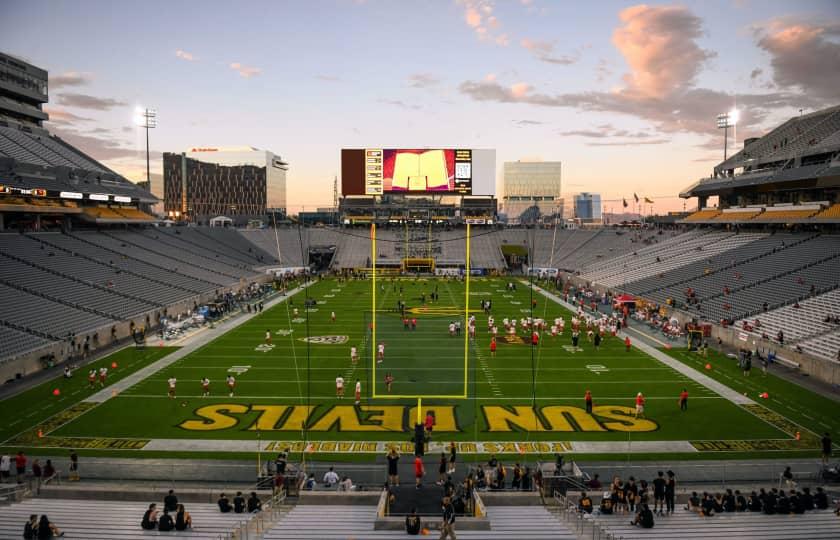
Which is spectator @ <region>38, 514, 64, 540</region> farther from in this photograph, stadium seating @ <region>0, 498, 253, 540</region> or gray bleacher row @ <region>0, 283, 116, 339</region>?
gray bleacher row @ <region>0, 283, 116, 339</region>

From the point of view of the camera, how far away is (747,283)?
95.7 ft

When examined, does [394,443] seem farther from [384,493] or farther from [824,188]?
[824,188]

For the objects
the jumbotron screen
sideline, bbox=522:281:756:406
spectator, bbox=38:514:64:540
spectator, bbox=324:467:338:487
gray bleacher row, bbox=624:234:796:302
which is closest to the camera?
spectator, bbox=38:514:64:540

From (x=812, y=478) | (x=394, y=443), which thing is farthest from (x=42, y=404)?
(x=812, y=478)

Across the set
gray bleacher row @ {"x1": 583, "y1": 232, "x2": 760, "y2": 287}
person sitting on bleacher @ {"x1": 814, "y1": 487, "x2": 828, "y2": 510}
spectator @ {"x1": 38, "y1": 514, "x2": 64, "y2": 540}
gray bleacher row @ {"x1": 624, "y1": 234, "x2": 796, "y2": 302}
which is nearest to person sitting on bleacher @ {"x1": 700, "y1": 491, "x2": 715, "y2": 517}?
person sitting on bleacher @ {"x1": 814, "y1": 487, "x2": 828, "y2": 510}

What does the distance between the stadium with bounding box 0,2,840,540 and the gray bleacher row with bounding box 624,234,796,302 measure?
26 cm

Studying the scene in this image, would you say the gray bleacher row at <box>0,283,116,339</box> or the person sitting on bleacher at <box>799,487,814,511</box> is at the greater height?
the gray bleacher row at <box>0,283,116,339</box>

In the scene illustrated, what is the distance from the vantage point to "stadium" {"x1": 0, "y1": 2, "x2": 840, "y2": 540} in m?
9.79

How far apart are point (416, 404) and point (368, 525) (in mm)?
7419

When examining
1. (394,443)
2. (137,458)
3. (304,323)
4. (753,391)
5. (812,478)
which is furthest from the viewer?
→ (304,323)

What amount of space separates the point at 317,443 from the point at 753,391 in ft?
43.5

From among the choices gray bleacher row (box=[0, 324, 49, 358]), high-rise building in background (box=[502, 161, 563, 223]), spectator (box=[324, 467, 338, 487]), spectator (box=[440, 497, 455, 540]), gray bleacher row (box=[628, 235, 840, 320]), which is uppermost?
high-rise building in background (box=[502, 161, 563, 223])

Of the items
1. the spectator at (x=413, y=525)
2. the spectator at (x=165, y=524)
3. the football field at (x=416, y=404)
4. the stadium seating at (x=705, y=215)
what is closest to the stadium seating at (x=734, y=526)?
the spectator at (x=413, y=525)

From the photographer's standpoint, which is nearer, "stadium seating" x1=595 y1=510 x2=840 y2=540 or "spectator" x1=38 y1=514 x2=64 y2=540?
"spectator" x1=38 y1=514 x2=64 y2=540
